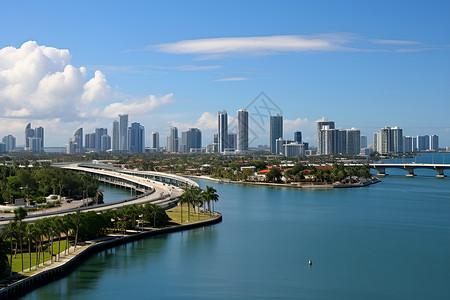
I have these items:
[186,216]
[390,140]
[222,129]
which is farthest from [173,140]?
[186,216]

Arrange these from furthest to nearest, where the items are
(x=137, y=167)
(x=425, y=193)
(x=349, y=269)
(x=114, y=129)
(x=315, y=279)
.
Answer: (x=114, y=129), (x=137, y=167), (x=425, y=193), (x=349, y=269), (x=315, y=279)

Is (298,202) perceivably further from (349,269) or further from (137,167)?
(137,167)

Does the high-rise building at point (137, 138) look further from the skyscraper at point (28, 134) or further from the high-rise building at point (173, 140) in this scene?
the skyscraper at point (28, 134)

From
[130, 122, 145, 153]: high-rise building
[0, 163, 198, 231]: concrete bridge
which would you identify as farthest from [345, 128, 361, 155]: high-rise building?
[130, 122, 145, 153]: high-rise building

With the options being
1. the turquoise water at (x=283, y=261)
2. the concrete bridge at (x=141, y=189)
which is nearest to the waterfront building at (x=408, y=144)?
the concrete bridge at (x=141, y=189)

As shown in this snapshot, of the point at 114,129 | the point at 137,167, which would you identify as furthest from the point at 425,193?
the point at 114,129

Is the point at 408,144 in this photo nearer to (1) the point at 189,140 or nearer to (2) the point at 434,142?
(2) the point at 434,142
